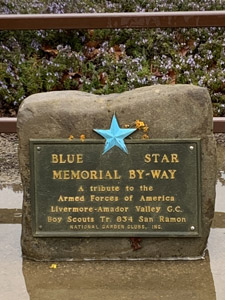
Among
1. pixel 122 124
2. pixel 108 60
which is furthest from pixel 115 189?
pixel 108 60

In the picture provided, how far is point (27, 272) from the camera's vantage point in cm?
451

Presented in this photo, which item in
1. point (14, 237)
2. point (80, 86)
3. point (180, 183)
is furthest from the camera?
point (80, 86)

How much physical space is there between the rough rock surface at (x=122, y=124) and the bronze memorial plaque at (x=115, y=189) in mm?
49

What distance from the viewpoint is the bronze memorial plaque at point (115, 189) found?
4.55 metres

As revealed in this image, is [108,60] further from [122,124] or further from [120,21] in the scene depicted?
[122,124]

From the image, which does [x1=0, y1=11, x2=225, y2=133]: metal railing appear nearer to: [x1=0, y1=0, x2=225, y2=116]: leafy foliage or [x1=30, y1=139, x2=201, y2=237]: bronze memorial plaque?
[x1=0, y1=0, x2=225, y2=116]: leafy foliage

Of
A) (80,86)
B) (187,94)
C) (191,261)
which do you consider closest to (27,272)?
(191,261)

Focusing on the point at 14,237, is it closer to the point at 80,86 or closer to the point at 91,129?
the point at 91,129

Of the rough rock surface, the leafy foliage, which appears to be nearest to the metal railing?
the leafy foliage

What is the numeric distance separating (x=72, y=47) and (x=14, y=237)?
352 centimetres

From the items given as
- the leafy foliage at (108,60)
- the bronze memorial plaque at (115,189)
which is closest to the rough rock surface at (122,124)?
the bronze memorial plaque at (115,189)

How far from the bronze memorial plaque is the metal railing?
175 cm

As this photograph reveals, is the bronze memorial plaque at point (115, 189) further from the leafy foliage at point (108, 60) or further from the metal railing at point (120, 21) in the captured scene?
the leafy foliage at point (108, 60)

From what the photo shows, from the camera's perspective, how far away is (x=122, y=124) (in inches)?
178
